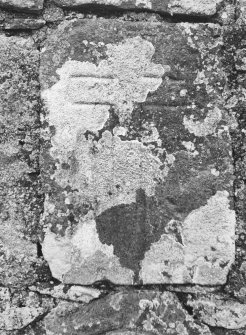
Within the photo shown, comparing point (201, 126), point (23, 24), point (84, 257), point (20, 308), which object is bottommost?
point (20, 308)

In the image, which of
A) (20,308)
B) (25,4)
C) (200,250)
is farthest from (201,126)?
(20,308)

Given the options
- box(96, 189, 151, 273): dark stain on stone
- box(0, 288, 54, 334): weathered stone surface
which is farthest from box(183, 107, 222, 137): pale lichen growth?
box(0, 288, 54, 334): weathered stone surface

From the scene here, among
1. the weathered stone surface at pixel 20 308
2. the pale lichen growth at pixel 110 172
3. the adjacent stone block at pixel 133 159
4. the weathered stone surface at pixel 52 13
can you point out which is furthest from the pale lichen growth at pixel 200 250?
the weathered stone surface at pixel 52 13

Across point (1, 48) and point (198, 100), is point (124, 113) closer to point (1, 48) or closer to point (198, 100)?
point (198, 100)

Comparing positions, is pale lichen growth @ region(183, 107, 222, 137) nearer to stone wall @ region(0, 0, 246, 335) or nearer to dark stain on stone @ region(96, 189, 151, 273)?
stone wall @ region(0, 0, 246, 335)

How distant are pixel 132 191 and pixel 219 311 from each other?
1.28 ft

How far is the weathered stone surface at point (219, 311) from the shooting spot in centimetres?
127

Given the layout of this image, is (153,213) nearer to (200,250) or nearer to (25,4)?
(200,250)

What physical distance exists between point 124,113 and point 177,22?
0.96 feet

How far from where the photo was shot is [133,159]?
127 cm

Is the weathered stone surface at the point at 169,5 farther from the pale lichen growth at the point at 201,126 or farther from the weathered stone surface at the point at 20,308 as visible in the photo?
the weathered stone surface at the point at 20,308

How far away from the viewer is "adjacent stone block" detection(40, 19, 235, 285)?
126 centimetres

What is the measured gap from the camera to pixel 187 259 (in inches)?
50.0

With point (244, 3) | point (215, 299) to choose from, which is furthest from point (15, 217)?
point (244, 3)
